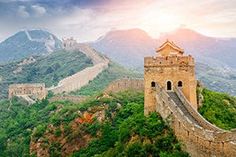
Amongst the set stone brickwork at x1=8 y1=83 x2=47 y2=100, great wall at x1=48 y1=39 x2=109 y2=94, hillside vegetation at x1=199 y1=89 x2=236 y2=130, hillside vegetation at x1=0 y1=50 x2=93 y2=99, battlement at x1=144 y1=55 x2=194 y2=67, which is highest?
hillside vegetation at x1=0 y1=50 x2=93 y2=99

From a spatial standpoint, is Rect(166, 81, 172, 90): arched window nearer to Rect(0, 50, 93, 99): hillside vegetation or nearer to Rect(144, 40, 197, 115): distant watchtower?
Rect(144, 40, 197, 115): distant watchtower

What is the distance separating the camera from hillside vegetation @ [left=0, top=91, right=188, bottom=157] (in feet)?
103

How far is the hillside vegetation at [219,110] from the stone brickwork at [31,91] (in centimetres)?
4101

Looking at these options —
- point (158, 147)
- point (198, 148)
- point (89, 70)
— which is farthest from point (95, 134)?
point (89, 70)

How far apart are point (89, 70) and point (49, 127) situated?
121ft

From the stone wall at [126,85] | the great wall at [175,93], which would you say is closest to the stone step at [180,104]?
the great wall at [175,93]

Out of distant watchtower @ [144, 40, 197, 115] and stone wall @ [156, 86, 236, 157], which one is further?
distant watchtower @ [144, 40, 197, 115]

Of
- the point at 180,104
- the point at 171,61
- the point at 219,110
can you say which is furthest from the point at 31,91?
the point at 180,104

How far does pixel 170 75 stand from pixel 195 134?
8.67 m

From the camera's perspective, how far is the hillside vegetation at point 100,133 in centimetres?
3153

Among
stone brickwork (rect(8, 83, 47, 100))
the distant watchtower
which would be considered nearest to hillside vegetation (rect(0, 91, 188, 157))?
the distant watchtower

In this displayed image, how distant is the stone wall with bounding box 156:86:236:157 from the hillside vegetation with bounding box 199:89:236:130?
8.75 ft

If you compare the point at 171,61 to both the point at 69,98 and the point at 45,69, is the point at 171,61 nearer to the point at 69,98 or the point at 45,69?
the point at 69,98

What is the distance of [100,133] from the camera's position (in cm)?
4369
